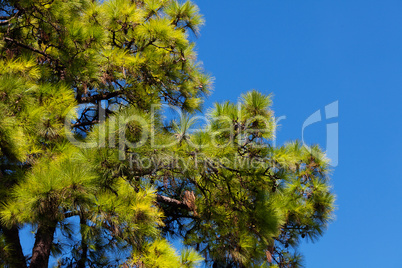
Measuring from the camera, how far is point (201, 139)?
8.05 ft

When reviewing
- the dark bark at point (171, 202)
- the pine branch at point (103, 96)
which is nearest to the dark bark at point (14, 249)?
the dark bark at point (171, 202)

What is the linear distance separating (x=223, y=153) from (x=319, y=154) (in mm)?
811

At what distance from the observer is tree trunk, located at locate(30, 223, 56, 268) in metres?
2.71

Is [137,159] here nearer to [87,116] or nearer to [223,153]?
[223,153]

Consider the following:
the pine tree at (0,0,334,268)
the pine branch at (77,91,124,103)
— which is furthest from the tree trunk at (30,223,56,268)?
the pine branch at (77,91,124,103)

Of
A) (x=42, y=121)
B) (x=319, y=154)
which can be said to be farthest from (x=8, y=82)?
(x=319, y=154)

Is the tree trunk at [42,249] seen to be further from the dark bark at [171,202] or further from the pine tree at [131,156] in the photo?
the dark bark at [171,202]

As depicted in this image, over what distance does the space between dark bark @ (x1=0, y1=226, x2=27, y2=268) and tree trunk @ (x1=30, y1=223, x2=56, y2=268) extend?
64mm

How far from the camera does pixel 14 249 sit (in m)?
→ 2.72

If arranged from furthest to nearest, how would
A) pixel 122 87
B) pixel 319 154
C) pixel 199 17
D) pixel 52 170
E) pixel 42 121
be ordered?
1. pixel 199 17
2. pixel 122 87
3. pixel 319 154
4. pixel 42 121
5. pixel 52 170

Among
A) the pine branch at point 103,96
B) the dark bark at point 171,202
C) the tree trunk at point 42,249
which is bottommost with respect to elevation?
the tree trunk at point 42,249

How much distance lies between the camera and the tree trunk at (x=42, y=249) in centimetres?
271

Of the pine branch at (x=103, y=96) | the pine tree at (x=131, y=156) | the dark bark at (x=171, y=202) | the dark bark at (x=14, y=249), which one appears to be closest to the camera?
the pine tree at (x=131, y=156)

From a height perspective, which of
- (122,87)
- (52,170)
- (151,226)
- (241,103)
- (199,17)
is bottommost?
(151,226)
